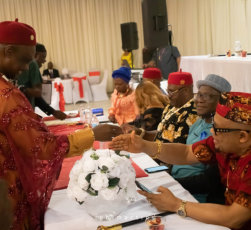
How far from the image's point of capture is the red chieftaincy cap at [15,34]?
1743 millimetres

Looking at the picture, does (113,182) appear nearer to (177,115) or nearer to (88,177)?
(88,177)

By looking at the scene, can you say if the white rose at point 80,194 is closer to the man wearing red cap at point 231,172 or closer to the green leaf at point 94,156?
the green leaf at point 94,156

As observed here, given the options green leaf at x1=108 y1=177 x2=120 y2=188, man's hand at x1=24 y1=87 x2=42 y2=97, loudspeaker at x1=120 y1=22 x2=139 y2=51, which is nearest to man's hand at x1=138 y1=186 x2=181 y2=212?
green leaf at x1=108 y1=177 x2=120 y2=188

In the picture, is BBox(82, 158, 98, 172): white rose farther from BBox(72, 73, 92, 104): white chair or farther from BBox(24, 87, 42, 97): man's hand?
BBox(72, 73, 92, 104): white chair

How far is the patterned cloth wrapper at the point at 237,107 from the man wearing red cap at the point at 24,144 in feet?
2.25

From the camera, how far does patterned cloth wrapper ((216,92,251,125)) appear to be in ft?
5.06

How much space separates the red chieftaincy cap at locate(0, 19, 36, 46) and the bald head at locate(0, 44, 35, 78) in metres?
0.03

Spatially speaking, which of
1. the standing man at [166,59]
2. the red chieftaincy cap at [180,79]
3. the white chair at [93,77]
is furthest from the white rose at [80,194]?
the white chair at [93,77]

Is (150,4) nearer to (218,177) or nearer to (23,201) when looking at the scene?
(218,177)

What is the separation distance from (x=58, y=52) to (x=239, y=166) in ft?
34.8

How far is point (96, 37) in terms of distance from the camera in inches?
465

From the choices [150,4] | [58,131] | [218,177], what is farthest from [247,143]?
[150,4]

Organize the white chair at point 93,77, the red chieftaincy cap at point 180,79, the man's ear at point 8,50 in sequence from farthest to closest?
the white chair at point 93,77 → the red chieftaincy cap at point 180,79 → the man's ear at point 8,50

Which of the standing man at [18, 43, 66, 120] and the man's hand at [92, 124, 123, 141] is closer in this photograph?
the man's hand at [92, 124, 123, 141]
